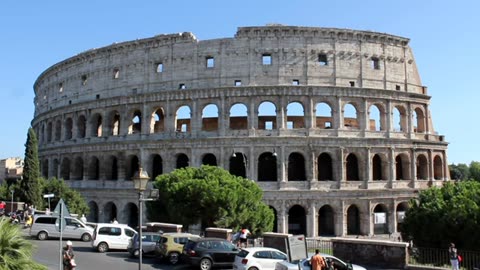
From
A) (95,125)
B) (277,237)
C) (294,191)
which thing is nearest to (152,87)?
(95,125)

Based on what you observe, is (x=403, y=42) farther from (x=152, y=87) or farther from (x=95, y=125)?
(x=95, y=125)

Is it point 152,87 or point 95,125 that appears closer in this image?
point 152,87

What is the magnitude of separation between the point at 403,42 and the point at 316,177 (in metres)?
15.1

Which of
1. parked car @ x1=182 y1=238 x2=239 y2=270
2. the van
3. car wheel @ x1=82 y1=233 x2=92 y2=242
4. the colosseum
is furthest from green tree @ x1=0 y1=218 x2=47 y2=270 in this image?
the colosseum

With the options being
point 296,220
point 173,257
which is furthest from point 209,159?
point 173,257

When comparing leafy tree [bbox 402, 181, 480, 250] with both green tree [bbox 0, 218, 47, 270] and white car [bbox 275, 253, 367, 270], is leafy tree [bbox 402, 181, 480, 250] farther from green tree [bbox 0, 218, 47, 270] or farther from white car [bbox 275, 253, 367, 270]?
green tree [bbox 0, 218, 47, 270]

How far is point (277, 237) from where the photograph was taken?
70.0 ft

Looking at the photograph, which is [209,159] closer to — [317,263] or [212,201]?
[212,201]

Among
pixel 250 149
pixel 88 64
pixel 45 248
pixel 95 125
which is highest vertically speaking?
pixel 88 64

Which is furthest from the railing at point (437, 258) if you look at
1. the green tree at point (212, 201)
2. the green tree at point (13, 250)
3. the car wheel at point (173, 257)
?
the green tree at point (13, 250)

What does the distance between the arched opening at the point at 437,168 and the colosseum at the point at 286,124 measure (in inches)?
5.1

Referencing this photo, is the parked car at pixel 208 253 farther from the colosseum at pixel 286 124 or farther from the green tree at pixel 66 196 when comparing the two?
the green tree at pixel 66 196

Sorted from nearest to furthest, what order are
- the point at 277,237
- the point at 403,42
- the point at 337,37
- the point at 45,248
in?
1. the point at 277,237
2. the point at 45,248
3. the point at 337,37
4. the point at 403,42

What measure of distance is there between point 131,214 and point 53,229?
15.6m
